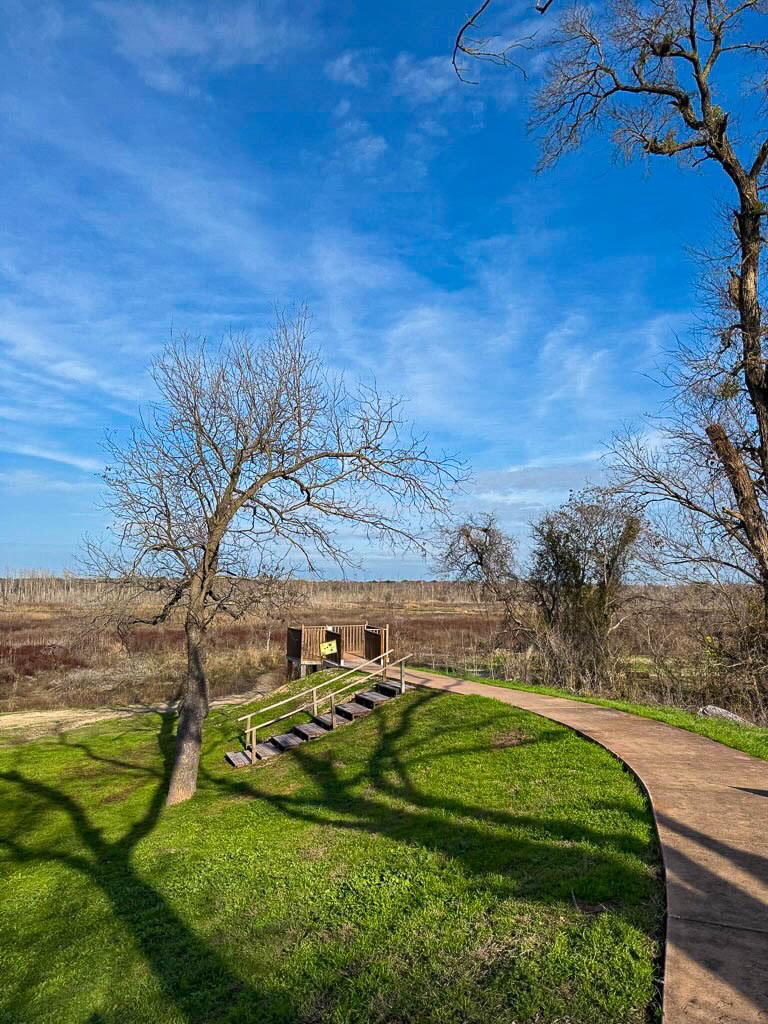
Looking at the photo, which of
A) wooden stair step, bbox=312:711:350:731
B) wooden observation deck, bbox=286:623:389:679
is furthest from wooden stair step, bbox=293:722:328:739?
wooden observation deck, bbox=286:623:389:679

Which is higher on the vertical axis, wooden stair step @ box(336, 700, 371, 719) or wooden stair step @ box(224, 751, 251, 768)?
wooden stair step @ box(336, 700, 371, 719)

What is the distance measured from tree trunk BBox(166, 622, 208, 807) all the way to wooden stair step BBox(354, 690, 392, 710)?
4.07m

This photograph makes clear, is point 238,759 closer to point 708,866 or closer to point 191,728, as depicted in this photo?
point 191,728

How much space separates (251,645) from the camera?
3769 centimetres

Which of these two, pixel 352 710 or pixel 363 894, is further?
pixel 352 710

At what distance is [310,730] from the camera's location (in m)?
14.3

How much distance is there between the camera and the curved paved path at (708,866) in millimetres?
3396

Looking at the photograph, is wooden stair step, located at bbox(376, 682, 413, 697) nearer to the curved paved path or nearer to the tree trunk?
the tree trunk

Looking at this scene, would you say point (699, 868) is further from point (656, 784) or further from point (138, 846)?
point (138, 846)

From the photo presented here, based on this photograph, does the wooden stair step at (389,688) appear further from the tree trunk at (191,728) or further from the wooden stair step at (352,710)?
the tree trunk at (191,728)

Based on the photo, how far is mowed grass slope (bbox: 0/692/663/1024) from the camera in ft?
13.3

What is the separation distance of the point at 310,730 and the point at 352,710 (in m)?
1.05

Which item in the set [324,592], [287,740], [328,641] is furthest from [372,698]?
[324,592]

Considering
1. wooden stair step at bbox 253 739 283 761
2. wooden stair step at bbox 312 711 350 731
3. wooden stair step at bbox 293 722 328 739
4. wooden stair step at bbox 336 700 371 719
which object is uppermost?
wooden stair step at bbox 336 700 371 719
